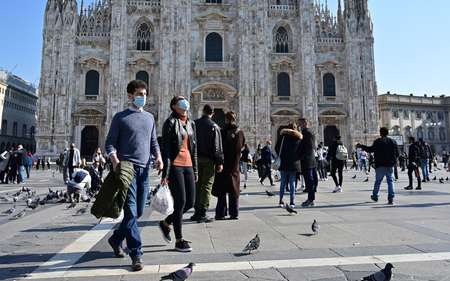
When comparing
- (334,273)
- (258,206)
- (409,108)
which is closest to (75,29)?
(258,206)

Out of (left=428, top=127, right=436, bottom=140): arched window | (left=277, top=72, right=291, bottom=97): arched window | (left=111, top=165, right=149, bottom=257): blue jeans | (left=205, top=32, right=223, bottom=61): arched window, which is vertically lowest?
(left=111, top=165, right=149, bottom=257): blue jeans

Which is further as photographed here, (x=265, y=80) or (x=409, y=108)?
(x=409, y=108)

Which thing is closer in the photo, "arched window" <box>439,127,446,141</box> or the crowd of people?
the crowd of people

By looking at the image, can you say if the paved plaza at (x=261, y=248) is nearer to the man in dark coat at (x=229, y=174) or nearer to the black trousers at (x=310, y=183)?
the man in dark coat at (x=229, y=174)

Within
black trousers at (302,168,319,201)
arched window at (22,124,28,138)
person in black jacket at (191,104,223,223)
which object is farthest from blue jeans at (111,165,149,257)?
arched window at (22,124,28,138)

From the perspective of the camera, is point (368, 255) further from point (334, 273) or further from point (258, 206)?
point (258, 206)

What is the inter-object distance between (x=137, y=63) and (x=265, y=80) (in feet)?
36.0

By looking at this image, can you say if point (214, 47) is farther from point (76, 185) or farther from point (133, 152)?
point (133, 152)

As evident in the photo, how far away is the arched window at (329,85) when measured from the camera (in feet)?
107

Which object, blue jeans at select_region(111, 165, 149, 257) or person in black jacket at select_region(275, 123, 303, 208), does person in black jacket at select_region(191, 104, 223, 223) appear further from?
person in black jacket at select_region(275, 123, 303, 208)

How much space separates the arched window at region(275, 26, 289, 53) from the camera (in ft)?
106

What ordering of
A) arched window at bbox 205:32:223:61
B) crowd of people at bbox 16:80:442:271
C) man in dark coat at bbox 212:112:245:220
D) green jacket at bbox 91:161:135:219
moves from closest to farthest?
1. green jacket at bbox 91:161:135:219
2. crowd of people at bbox 16:80:442:271
3. man in dark coat at bbox 212:112:245:220
4. arched window at bbox 205:32:223:61

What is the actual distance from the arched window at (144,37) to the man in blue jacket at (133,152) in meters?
28.8

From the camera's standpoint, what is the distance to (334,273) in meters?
3.34
